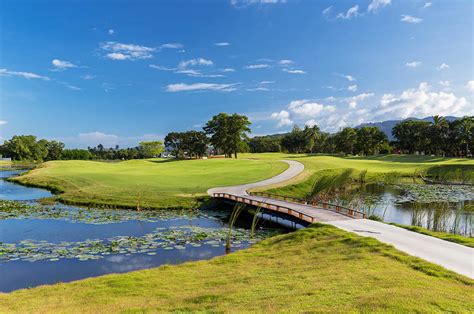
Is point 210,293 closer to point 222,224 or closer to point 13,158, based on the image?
point 222,224

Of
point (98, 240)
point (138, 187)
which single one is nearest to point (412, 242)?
point (98, 240)

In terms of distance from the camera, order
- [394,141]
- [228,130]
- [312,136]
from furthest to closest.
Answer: [312,136], [394,141], [228,130]

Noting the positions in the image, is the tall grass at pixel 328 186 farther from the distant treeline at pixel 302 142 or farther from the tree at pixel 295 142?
the tree at pixel 295 142

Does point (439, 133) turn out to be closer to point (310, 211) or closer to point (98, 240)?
point (310, 211)

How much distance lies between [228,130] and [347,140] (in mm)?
48629

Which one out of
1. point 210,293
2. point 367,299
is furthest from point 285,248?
point 367,299

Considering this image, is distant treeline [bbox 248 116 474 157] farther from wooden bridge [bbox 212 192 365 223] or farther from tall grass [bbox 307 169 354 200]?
wooden bridge [bbox 212 192 365 223]

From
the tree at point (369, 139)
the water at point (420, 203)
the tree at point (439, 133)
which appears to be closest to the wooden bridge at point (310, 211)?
the water at point (420, 203)

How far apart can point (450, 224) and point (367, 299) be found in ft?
71.0

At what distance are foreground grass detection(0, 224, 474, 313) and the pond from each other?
124 inches

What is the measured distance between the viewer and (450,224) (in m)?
25.2

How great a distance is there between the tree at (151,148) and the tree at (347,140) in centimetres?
8828

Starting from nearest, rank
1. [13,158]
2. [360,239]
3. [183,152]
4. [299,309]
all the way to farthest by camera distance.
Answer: [299,309] → [360,239] → [183,152] → [13,158]

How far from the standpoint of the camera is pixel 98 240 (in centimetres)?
2133
